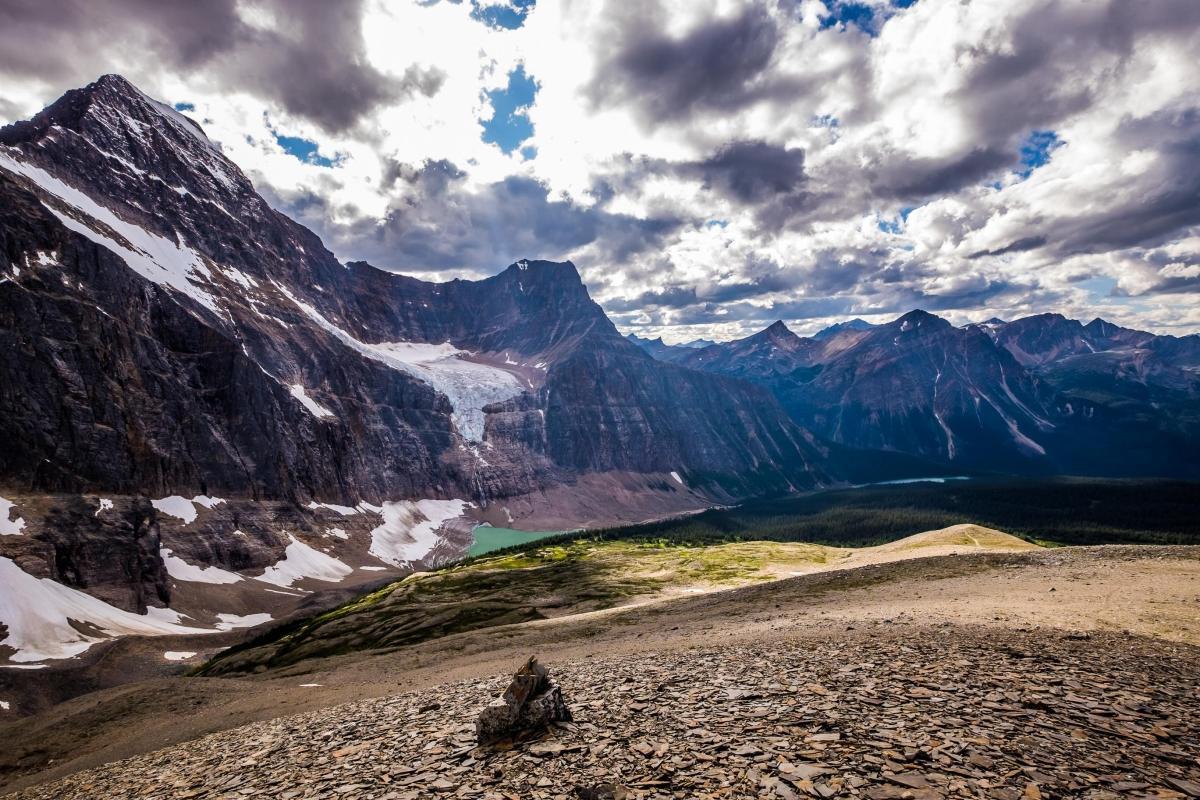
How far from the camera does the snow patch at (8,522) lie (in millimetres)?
117000

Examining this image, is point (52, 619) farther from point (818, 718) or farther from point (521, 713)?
point (818, 718)

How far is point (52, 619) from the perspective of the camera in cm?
10625

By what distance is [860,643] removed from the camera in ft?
77.0

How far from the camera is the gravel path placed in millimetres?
10586

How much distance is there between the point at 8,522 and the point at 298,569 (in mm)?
77777

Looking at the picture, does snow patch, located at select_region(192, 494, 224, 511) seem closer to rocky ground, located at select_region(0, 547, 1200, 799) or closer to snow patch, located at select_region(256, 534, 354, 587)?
snow patch, located at select_region(256, 534, 354, 587)

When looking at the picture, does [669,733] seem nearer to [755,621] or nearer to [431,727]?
[431,727]

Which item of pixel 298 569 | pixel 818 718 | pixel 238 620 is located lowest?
pixel 238 620

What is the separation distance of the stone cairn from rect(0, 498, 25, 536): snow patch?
15562 cm

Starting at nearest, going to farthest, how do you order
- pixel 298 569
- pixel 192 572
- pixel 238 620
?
pixel 238 620 < pixel 192 572 < pixel 298 569

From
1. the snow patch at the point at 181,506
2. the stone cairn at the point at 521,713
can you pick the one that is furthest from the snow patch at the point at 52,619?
the stone cairn at the point at 521,713

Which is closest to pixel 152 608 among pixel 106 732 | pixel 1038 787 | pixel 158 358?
pixel 158 358

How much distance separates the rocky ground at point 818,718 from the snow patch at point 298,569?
506 feet

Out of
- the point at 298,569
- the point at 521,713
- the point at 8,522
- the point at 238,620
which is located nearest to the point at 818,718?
the point at 521,713
